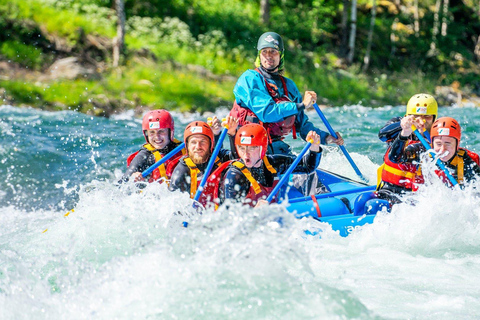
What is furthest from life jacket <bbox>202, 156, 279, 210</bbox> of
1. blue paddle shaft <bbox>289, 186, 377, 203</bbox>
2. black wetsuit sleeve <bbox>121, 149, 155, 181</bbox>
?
black wetsuit sleeve <bbox>121, 149, 155, 181</bbox>

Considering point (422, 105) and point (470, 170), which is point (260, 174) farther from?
point (470, 170)

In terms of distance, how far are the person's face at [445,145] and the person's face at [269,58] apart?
2.00 m

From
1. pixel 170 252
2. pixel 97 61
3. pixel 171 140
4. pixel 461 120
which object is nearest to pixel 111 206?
pixel 171 140

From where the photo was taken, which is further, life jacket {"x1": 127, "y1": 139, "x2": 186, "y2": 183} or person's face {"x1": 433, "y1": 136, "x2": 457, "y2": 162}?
life jacket {"x1": 127, "y1": 139, "x2": 186, "y2": 183}

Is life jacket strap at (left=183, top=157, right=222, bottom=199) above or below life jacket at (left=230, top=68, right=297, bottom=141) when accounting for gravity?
below

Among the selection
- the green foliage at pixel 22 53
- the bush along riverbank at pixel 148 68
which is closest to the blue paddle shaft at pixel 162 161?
the bush along riverbank at pixel 148 68

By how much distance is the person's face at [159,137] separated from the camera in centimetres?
668

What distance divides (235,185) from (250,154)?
0.34 m

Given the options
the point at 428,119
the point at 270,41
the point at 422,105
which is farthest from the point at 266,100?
the point at 428,119

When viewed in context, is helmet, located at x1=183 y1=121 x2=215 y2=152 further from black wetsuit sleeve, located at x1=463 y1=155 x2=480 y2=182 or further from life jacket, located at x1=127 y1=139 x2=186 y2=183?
black wetsuit sleeve, located at x1=463 y1=155 x2=480 y2=182

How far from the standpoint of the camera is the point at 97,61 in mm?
16844

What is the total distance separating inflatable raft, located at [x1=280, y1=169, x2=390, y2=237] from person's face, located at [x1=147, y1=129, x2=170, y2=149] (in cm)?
156

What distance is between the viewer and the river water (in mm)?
4137

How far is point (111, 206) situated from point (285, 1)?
18.7 m
